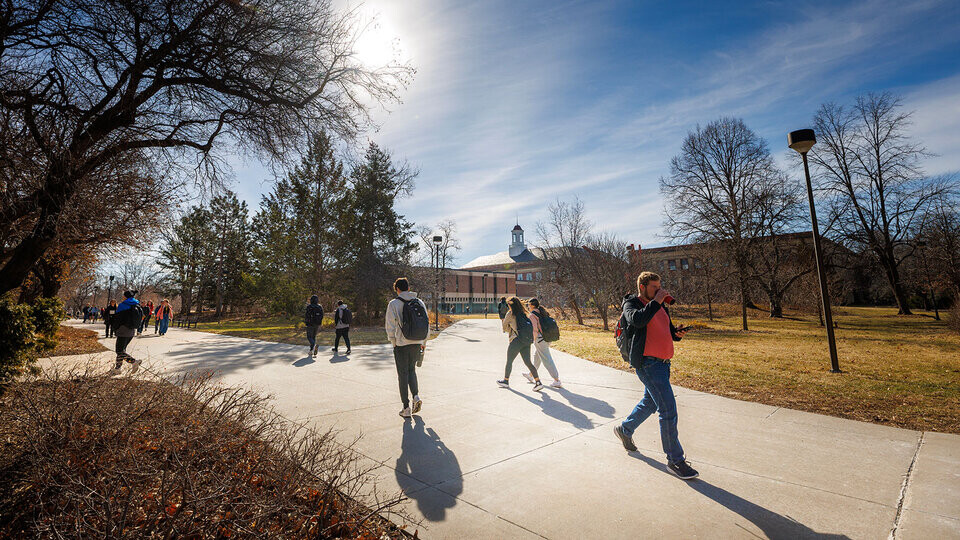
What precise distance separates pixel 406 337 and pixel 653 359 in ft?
10.8

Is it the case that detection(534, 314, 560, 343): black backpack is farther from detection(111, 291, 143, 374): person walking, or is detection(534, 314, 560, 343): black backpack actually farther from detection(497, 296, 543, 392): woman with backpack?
detection(111, 291, 143, 374): person walking

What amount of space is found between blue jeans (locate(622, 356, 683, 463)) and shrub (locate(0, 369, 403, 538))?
8.74ft

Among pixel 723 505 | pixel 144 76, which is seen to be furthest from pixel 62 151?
pixel 723 505

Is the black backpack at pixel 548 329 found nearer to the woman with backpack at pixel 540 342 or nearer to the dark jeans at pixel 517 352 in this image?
the woman with backpack at pixel 540 342

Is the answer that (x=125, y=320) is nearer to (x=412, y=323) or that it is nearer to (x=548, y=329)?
(x=412, y=323)

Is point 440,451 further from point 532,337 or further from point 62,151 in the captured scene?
point 62,151

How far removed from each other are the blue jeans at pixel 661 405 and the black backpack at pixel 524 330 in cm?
359

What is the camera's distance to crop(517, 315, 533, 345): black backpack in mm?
7927

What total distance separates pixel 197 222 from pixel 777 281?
189 ft

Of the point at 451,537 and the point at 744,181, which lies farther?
the point at 744,181

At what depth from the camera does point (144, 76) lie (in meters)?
7.10

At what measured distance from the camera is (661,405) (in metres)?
4.01

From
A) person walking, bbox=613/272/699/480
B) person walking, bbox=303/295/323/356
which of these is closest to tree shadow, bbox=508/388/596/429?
person walking, bbox=613/272/699/480

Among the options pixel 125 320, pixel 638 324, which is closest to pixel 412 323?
pixel 638 324
